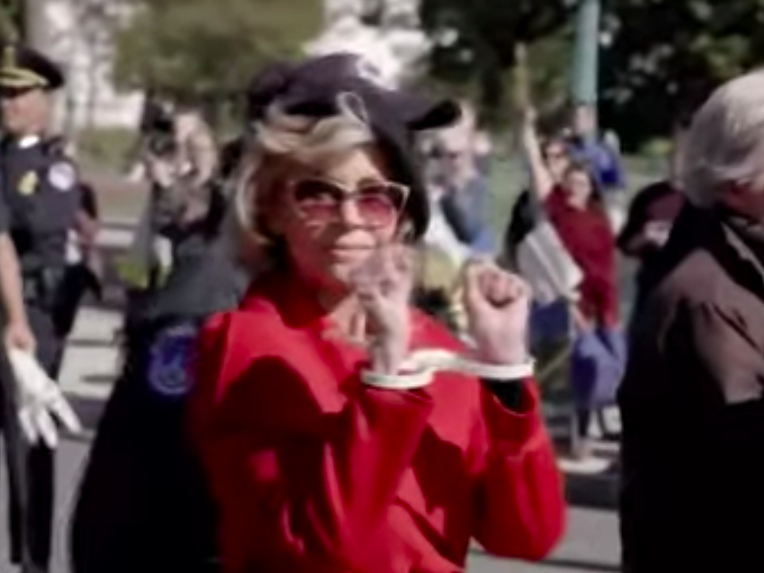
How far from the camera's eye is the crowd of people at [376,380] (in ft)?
12.3

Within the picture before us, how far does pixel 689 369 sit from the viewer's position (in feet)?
14.4

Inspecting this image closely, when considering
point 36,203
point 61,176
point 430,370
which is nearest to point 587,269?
point 61,176

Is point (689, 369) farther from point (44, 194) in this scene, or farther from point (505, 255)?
point (505, 255)

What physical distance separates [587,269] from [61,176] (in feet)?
10.9

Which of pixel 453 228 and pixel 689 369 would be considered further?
pixel 453 228

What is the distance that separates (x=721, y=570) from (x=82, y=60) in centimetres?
6725

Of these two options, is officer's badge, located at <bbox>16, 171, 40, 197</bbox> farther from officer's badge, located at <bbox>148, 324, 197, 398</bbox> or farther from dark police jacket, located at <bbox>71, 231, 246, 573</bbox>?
officer's badge, located at <bbox>148, 324, 197, 398</bbox>

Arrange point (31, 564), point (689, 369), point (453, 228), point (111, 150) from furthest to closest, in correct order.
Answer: point (111, 150), point (453, 228), point (31, 564), point (689, 369)

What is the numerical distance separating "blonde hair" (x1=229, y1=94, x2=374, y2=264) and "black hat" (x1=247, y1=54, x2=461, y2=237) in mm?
12

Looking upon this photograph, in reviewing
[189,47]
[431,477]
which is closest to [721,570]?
[431,477]

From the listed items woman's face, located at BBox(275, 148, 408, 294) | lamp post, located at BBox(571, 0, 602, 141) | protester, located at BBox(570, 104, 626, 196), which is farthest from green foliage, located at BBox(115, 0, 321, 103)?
woman's face, located at BBox(275, 148, 408, 294)

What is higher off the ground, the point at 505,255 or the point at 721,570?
the point at 721,570

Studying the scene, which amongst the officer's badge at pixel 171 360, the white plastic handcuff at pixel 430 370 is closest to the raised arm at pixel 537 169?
the officer's badge at pixel 171 360

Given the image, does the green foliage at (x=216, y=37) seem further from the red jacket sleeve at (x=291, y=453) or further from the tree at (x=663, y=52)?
the red jacket sleeve at (x=291, y=453)
